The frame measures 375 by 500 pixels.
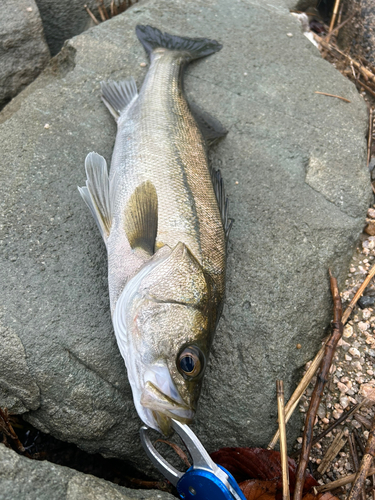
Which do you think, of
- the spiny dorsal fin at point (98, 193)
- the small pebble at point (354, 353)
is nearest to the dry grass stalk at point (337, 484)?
the small pebble at point (354, 353)

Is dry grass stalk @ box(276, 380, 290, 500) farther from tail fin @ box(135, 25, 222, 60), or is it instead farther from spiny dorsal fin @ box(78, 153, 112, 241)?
tail fin @ box(135, 25, 222, 60)

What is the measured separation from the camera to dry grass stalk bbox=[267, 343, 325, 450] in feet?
10.2

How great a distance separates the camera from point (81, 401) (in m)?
2.88

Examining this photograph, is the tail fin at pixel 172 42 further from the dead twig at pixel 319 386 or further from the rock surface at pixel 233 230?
the dead twig at pixel 319 386

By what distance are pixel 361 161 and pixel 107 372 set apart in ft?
9.59

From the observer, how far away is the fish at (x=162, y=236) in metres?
2.43

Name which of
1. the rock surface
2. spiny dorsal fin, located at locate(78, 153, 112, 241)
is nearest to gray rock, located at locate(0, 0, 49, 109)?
the rock surface

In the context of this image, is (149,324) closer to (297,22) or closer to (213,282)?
(213,282)

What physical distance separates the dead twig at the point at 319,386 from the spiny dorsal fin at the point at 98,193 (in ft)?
5.87

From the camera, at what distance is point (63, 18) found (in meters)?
5.47

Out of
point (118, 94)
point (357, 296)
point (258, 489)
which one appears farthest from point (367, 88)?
point (258, 489)

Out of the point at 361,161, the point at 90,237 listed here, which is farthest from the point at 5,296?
the point at 361,161

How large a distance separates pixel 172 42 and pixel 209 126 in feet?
4.06

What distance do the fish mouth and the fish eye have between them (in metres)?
0.14
